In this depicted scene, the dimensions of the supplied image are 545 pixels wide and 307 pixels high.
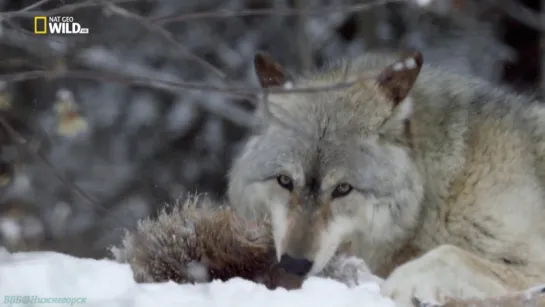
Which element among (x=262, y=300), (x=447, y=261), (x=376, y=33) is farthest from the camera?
(x=376, y=33)

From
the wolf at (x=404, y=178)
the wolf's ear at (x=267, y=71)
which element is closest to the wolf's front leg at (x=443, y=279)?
the wolf at (x=404, y=178)

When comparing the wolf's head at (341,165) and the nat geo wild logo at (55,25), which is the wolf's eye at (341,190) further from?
the nat geo wild logo at (55,25)

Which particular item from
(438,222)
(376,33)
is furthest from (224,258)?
(376,33)

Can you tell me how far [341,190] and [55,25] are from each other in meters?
1.86

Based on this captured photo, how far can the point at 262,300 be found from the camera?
2902 mm

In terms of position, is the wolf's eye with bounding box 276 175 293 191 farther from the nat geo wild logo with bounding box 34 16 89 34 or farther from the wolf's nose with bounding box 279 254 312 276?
the nat geo wild logo with bounding box 34 16 89 34

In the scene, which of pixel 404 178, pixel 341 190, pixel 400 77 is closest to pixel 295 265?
pixel 341 190

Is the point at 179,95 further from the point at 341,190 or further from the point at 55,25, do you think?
the point at 341,190

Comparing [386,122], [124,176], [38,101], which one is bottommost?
[124,176]

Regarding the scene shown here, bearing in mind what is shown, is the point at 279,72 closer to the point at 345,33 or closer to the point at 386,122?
the point at 386,122

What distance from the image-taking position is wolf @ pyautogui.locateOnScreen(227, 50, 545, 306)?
379cm

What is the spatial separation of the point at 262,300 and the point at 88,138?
704 cm

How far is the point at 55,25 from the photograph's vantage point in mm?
4828

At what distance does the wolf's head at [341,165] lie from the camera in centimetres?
385
